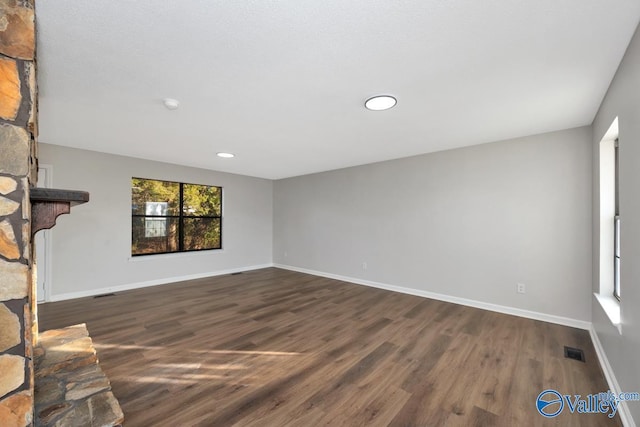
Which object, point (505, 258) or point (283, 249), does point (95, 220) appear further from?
point (505, 258)

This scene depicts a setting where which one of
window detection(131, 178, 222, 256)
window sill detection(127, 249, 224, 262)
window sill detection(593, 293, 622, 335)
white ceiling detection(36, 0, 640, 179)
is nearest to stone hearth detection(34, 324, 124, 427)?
white ceiling detection(36, 0, 640, 179)

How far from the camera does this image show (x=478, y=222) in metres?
3.82

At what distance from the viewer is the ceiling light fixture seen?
7.82ft

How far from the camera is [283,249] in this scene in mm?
6723

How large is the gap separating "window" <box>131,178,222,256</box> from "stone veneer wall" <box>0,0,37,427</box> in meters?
4.08

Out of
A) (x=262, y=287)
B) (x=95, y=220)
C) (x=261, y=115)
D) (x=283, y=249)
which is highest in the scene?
(x=261, y=115)

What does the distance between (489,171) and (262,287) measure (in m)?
4.10

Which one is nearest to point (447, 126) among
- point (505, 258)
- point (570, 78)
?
point (570, 78)

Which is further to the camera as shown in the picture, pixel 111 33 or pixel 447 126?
pixel 447 126

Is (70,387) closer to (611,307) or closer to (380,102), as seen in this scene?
(380,102)

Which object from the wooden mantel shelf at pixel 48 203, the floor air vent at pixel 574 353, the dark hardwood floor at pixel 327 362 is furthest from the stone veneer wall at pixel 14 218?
the floor air vent at pixel 574 353

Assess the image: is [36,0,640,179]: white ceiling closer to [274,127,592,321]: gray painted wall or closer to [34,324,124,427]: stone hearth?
[274,127,592,321]: gray painted wall

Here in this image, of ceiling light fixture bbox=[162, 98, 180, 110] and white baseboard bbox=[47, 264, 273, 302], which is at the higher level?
ceiling light fixture bbox=[162, 98, 180, 110]

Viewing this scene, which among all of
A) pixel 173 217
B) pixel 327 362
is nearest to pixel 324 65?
pixel 327 362
